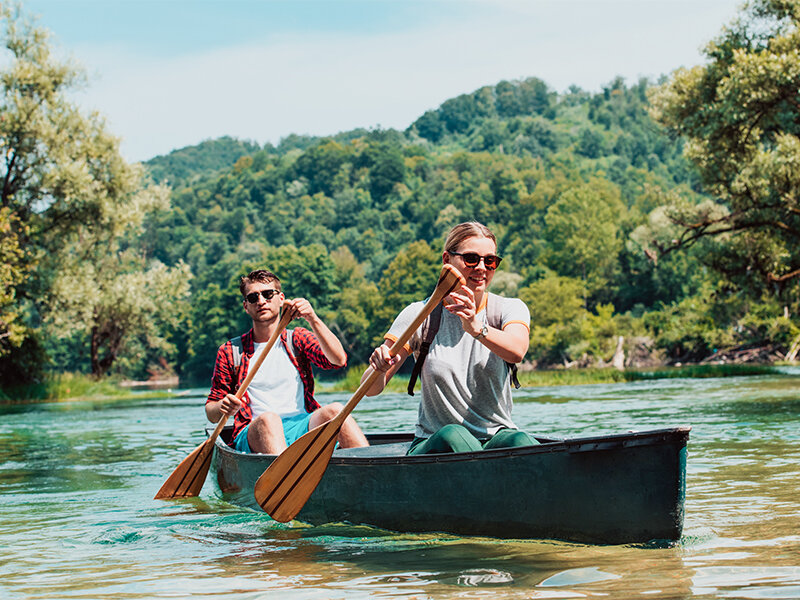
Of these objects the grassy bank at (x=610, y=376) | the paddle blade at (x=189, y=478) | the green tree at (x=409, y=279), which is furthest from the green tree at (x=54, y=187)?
the green tree at (x=409, y=279)

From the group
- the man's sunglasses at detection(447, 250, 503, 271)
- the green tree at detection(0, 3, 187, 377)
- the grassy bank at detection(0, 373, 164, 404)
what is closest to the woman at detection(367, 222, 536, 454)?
the man's sunglasses at detection(447, 250, 503, 271)

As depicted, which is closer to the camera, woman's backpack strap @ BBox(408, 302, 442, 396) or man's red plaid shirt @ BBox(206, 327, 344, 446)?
woman's backpack strap @ BBox(408, 302, 442, 396)

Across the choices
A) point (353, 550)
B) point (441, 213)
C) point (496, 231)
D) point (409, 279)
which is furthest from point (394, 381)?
point (441, 213)

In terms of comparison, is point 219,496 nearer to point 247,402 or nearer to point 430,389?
point 247,402

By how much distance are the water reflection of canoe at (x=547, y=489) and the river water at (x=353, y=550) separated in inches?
4.4

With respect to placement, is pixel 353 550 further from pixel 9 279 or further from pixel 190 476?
pixel 9 279

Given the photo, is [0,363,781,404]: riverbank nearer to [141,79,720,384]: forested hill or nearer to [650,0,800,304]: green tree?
[650,0,800,304]: green tree

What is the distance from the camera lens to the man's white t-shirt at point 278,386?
260 inches

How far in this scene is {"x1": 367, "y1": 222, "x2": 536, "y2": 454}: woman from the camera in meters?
4.48

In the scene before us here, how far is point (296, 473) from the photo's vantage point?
5.50 metres

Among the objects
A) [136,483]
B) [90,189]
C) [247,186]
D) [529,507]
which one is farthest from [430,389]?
[247,186]

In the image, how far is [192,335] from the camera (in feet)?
245

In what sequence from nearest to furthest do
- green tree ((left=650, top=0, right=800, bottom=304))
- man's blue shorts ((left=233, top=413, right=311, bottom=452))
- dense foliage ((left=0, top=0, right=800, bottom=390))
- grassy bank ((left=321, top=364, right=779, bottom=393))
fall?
man's blue shorts ((left=233, top=413, right=311, bottom=452)) → green tree ((left=650, top=0, right=800, bottom=304)) → dense foliage ((left=0, top=0, right=800, bottom=390)) → grassy bank ((left=321, top=364, right=779, bottom=393))

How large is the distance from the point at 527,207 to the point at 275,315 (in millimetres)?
82579
